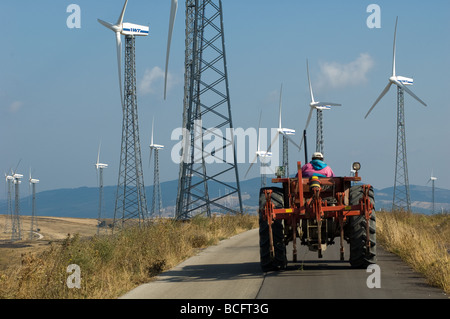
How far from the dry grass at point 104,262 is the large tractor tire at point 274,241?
7.37 ft

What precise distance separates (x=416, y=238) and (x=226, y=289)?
6613mm

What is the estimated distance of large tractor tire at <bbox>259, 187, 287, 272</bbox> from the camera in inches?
485

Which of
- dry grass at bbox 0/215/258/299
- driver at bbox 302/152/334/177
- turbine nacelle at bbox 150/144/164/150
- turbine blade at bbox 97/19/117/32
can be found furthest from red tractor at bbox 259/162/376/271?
turbine nacelle at bbox 150/144/164/150

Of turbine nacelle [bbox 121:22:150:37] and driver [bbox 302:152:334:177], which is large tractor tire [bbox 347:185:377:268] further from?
turbine nacelle [bbox 121:22:150:37]

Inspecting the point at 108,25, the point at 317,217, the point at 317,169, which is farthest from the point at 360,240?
the point at 108,25

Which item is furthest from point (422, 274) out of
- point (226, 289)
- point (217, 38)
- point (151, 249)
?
point (217, 38)

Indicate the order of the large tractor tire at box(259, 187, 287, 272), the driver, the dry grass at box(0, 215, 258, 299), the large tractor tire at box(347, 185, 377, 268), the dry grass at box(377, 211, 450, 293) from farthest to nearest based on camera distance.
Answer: the driver, the large tractor tire at box(259, 187, 287, 272), the large tractor tire at box(347, 185, 377, 268), the dry grass at box(377, 211, 450, 293), the dry grass at box(0, 215, 258, 299)

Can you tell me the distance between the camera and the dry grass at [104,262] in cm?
1018

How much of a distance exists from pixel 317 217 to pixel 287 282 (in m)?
1.26

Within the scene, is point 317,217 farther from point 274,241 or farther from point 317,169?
point 317,169

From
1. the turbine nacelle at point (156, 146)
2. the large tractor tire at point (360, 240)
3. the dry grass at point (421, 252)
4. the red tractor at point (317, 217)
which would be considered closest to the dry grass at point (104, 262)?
the red tractor at point (317, 217)

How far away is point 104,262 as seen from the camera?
1384 cm
